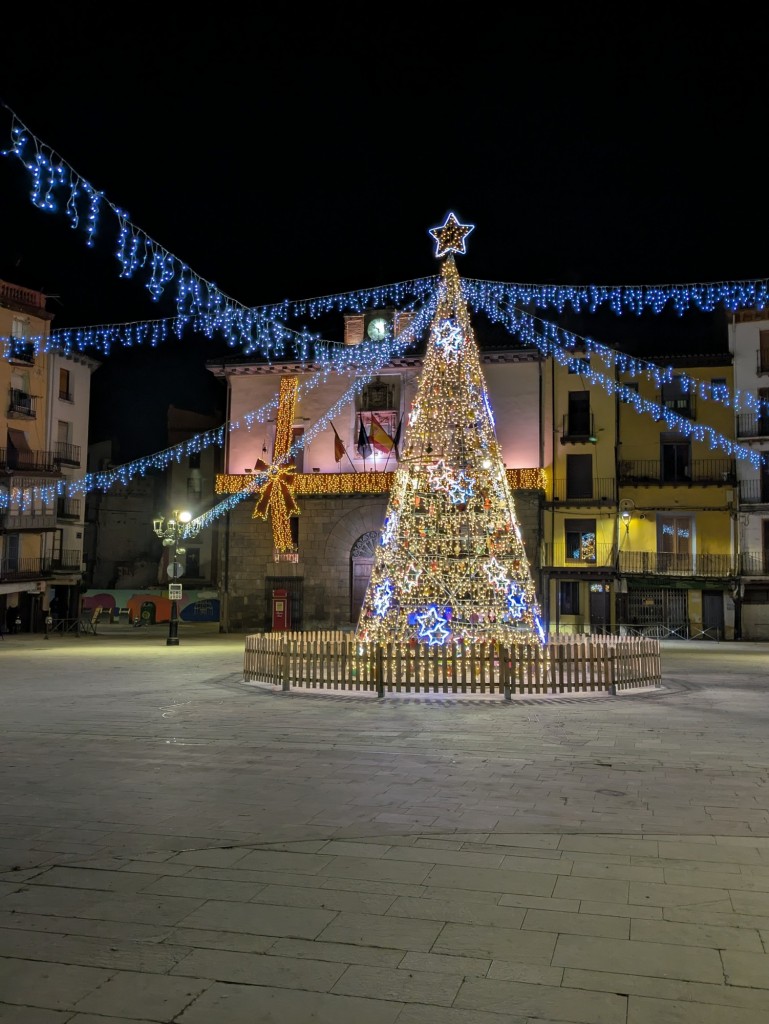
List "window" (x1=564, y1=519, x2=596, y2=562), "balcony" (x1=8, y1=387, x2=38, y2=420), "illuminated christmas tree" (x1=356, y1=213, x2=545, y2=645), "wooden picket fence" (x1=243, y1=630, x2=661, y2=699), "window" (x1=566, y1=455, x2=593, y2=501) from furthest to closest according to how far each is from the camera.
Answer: "balcony" (x1=8, y1=387, x2=38, y2=420) → "window" (x1=566, y1=455, x2=593, y2=501) → "window" (x1=564, y1=519, x2=596, y2=562) → "illuminated christmas tree" (x1=356, y1=213, x2=545, y2=645) → "wooden picket fence" (x1=243, y1=630, x2=661, y2=699)

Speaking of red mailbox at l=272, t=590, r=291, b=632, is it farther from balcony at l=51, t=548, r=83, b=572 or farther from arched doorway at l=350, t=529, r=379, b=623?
balcony at l=51, t=548, r=83, b=572

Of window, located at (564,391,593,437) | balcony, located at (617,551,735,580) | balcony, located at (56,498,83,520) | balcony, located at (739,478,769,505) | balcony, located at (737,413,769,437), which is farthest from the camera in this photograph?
balcony, located at (56,498,83,520)

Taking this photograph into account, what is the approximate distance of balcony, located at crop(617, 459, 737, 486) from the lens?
113ft

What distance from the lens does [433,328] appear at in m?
17.1

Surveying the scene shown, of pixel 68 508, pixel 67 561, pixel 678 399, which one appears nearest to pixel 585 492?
pixel 678 399

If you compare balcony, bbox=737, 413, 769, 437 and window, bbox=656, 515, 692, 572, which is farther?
window, bbox=656, 515, 692, 572

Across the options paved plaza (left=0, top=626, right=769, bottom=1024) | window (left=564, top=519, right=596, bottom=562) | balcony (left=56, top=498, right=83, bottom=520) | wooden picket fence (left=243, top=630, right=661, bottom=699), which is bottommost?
paved plaza (left=0, top=626, right=769, bottom=1024)

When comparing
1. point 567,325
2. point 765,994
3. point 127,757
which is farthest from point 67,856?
point 567,325

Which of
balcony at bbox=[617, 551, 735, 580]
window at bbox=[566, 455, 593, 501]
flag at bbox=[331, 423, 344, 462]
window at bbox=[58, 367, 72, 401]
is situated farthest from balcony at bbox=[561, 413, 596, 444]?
window at bbox=[58, 367, 72, 401]

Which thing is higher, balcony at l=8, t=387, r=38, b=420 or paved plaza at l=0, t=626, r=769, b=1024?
balcony at l=8, t=387, r=38, b=420

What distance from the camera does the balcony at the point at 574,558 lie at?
115ft

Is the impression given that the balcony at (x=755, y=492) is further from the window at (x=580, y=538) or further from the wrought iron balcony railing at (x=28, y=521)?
the wrought iron balcony railing at (x=28, y=521)

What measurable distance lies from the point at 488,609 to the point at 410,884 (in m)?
10.5

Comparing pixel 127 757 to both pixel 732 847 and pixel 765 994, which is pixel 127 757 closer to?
pixel 732 847
